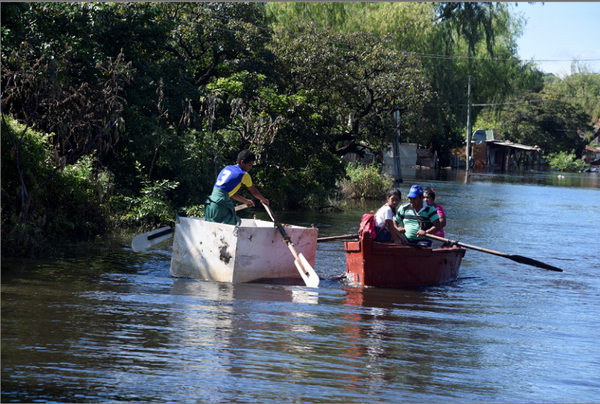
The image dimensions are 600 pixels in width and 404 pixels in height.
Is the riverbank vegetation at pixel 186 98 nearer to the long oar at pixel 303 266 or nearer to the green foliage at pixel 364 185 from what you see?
the green foliage at pixel 364 185

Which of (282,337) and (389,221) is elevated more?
(389,221)

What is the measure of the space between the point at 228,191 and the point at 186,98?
9002mm

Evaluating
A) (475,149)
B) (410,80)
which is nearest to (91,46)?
(410,80)

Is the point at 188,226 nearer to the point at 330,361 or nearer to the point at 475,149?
the point at 330,361

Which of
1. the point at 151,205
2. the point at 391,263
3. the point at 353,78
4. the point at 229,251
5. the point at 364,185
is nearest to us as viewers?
the point at 229,251

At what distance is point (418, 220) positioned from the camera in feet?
38.7

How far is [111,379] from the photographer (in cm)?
548

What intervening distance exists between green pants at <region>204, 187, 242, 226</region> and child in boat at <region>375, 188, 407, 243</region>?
228 cm

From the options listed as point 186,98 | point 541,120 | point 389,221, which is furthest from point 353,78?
point 541,120

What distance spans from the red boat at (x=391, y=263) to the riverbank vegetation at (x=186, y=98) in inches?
204

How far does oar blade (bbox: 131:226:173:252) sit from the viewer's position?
10.5 m

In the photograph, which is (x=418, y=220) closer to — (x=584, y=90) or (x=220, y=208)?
(x=220, y=208)

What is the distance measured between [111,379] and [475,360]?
3.48 metres

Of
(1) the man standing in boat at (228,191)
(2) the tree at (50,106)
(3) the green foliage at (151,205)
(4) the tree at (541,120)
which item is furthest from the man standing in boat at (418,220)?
(4) the tree at (541,120)
